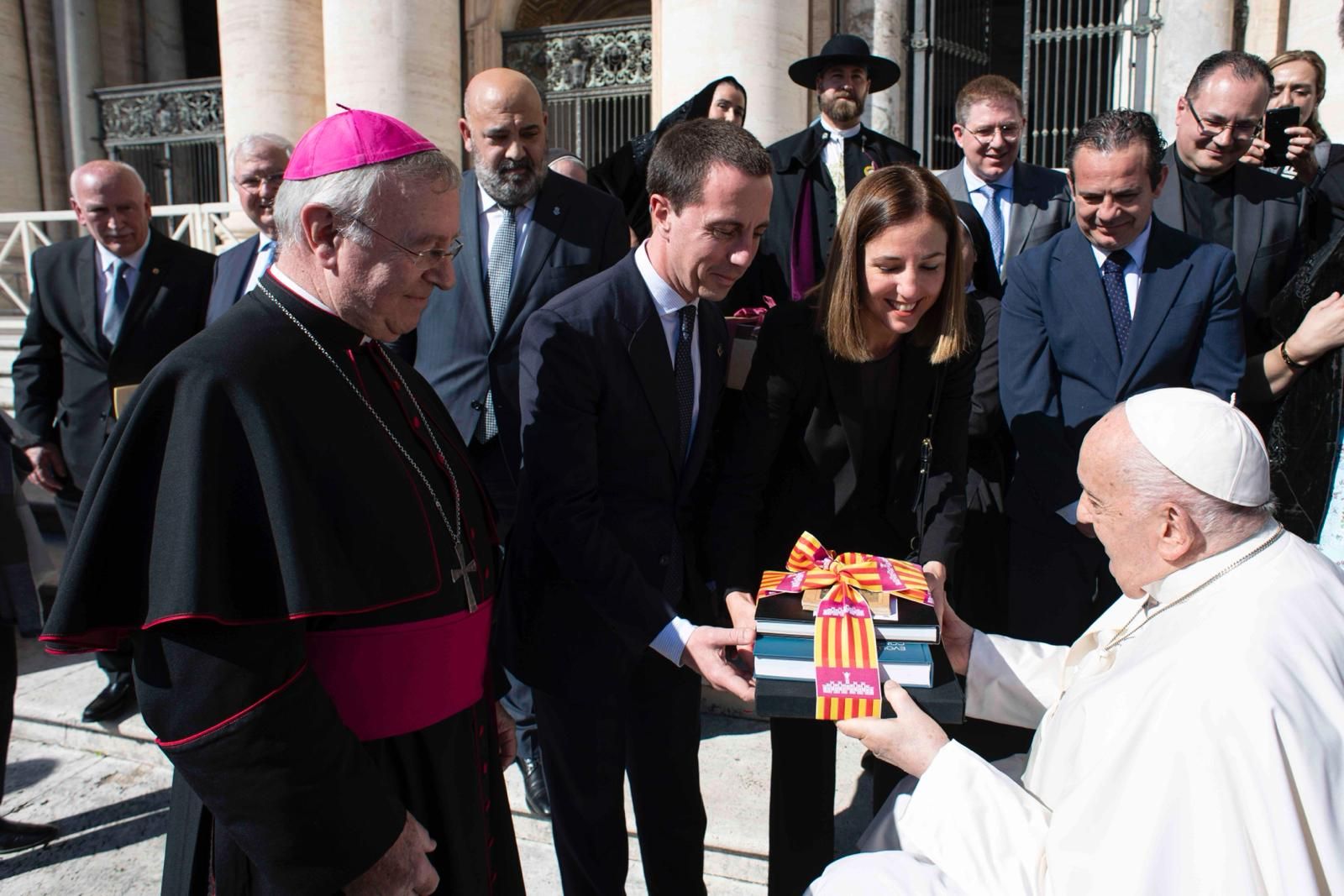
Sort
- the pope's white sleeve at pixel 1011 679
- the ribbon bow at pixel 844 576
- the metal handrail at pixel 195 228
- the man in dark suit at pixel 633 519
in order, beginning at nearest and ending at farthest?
the ribbon bow at pixel 844 576 → the man in dark suit at pixel 633 519 → the pope's white sleeve at pixel 1011 679 → the metal handrail at pixel 195 228

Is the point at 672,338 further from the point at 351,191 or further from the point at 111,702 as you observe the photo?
the point at 111,702

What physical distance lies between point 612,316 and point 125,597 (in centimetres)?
125

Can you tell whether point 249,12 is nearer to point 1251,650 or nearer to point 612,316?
point 612,316

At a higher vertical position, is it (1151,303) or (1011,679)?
(1151,303)

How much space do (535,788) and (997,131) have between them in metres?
3.17

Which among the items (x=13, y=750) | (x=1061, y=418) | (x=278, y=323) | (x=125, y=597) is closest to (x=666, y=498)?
(x=278, y=323)

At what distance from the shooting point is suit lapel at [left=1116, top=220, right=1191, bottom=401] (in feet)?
10.7

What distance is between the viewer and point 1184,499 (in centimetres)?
191

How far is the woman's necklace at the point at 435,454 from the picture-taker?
5.89ft

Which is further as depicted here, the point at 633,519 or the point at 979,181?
the point at 979,181

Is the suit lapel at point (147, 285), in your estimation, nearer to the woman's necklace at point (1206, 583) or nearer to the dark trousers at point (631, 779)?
the dark trousers at point (631, 779)

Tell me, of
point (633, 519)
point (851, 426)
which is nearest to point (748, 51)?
point (851, 426)

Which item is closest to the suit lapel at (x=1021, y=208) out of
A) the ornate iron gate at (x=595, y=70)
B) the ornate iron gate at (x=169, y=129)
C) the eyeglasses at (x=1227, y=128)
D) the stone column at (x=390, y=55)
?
the eyeglasses at (x=1227, y=128)

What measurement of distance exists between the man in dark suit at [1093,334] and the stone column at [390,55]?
686 cm
